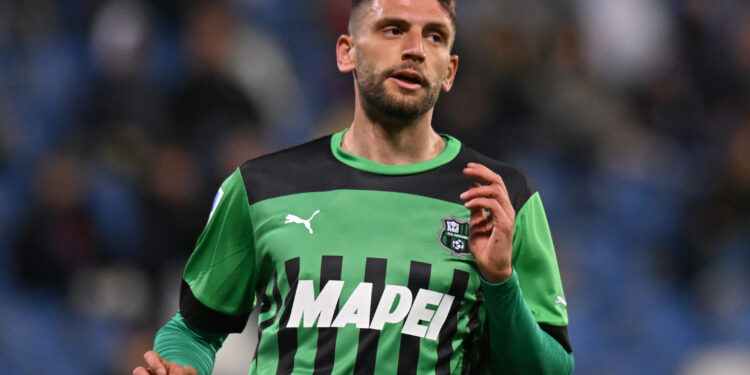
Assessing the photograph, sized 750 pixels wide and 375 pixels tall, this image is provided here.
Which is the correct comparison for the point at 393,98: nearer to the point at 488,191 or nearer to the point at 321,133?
the point at 488,191

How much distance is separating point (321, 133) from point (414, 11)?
350 centimetres

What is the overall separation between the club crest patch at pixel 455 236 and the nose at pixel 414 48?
471mm

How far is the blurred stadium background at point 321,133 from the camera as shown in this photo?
5.79 meters

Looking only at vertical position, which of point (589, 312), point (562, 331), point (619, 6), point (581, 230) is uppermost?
point (619, 6)

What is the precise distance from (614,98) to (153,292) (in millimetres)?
3327

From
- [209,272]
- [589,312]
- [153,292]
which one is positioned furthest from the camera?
[589,312]

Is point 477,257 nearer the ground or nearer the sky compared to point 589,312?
nearer the sky

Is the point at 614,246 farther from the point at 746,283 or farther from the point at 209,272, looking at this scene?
the point at 209,272

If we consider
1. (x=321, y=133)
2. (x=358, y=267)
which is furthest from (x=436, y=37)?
(x=321, y=133)

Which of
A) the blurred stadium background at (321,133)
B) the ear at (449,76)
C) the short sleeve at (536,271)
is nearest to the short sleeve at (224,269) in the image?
the ear at (449,76)

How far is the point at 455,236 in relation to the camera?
3010 mm

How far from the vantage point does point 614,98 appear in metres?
7.14

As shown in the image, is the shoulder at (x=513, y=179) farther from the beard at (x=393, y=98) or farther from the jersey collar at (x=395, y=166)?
the beard at (x=393, y=98)

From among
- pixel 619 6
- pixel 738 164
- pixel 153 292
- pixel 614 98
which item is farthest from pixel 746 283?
pixel 153 292
